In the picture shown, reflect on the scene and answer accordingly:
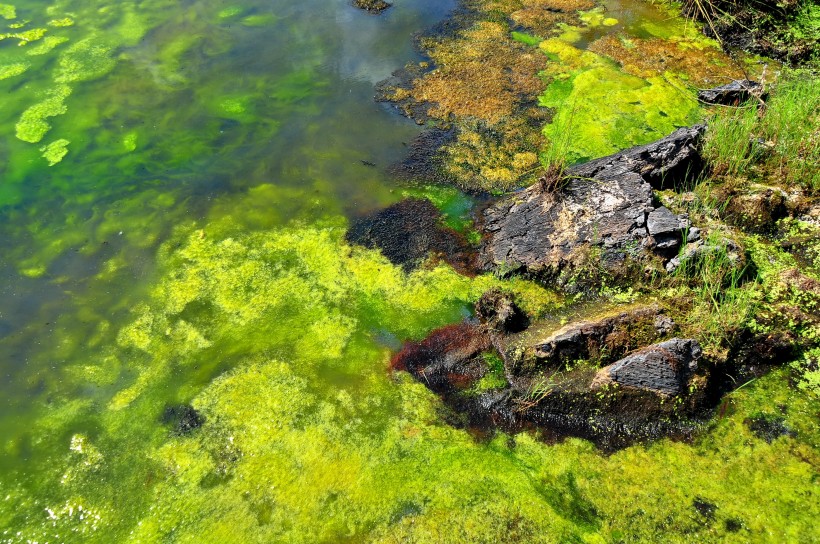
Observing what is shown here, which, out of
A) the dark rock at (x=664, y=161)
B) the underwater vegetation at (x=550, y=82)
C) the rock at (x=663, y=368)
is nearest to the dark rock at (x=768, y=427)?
the rock at (x=663, y=368)

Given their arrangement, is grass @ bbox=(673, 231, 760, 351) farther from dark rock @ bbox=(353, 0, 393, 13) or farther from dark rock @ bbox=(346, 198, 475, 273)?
dark rock @ bbox=(353, 0, 393, 13)

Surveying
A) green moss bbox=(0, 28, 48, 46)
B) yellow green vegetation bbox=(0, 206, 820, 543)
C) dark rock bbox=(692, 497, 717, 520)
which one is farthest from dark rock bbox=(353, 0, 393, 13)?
dark rock bbox=(692, 497, 717, 520)

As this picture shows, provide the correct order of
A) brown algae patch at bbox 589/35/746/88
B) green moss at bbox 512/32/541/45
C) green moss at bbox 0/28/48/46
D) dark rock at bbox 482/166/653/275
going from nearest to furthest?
dark rock at bbox 482/166/653/275
brown algae patch at bbox 589/35/746/88
green moss at bbox 0/28/48/46
green moss at bbox 512/32/541/45

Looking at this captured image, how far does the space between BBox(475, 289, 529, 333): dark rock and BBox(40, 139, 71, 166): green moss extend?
428 cm

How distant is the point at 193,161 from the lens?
16.6 feet

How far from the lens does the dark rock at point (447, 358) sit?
135 inches

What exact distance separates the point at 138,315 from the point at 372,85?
11.6ft

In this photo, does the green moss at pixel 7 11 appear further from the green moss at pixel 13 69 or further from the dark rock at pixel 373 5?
the dark rock at pixel 373 5

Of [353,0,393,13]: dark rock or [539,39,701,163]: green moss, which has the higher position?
[353,0,393,13]: dark rock

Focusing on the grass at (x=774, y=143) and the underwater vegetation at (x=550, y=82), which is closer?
the grass at (x=774, y=143)

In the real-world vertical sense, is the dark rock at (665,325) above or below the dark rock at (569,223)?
below

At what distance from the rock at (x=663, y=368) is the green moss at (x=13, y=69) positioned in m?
7.01

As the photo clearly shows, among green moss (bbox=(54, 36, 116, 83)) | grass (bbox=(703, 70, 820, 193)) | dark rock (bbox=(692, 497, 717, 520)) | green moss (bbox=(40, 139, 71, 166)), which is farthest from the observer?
green moss (bbox=(54, 36, 116, 83))

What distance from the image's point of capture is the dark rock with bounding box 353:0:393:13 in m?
6.98
